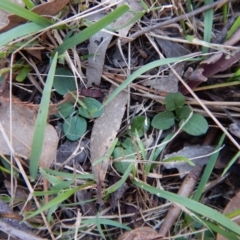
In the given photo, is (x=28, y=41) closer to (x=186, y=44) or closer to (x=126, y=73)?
(x=126, y=73)

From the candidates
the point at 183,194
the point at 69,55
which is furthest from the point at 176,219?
the point at 69,55

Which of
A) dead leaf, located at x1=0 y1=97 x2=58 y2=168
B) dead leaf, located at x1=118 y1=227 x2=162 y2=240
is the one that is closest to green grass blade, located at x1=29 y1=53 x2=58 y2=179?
dead leaf, located at x1=0 y1=97 x2=58 y2=168

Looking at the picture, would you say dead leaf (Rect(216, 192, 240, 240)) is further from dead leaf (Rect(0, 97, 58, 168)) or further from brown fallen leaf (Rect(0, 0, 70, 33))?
brown fallen leaf (Rect(0, 0, 70, 33))

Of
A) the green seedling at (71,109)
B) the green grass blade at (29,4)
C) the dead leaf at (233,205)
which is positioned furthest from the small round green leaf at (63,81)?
the dead leaf at (233,205)

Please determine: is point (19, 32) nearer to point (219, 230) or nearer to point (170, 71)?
point (170, 71)

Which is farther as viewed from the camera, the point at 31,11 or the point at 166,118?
the point at 166,118
